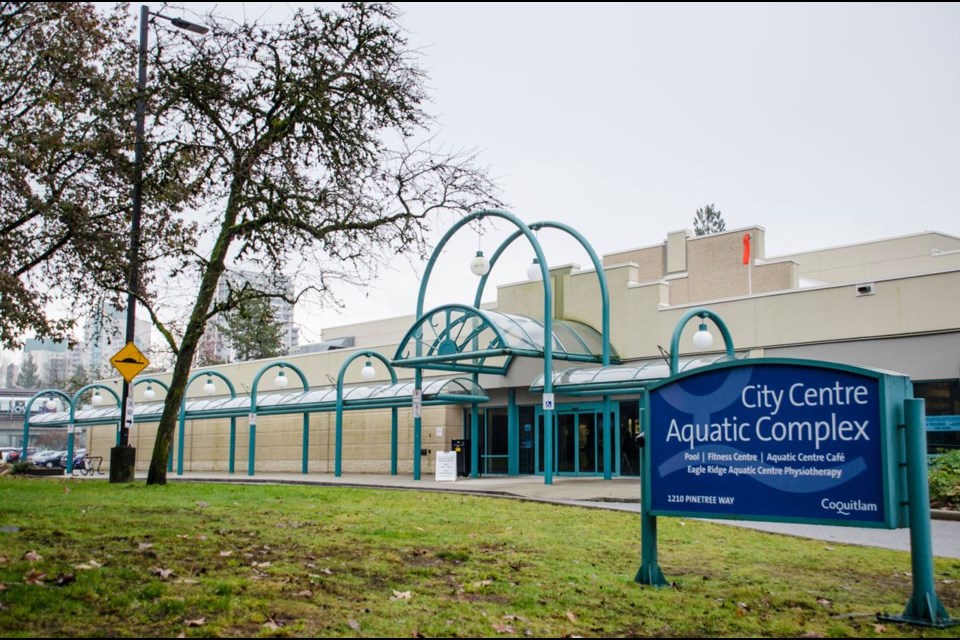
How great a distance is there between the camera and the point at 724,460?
Answer: 788 cm

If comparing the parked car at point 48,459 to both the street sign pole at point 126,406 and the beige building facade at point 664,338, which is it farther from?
the street sign pole at point 126,406

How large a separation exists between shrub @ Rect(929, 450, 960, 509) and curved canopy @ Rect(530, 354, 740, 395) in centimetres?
728

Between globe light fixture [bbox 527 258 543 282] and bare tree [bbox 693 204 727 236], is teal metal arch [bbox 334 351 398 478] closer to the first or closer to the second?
globe light fixture [bbox 527 258 543 282]

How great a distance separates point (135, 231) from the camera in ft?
56.6

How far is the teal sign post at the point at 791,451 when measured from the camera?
6.97 metres

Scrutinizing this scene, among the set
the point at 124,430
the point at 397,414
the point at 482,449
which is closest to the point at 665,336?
the point at 482,449

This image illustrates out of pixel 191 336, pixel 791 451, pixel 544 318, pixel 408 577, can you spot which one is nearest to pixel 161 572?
pixel 408 577

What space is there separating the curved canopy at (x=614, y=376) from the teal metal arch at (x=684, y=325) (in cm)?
50

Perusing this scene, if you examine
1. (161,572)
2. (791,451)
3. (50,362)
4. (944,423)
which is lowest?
(161,572)

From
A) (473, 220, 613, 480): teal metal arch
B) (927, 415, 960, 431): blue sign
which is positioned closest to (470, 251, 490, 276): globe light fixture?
(473, 220, 613, 480): teal metal arch

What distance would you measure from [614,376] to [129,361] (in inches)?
523

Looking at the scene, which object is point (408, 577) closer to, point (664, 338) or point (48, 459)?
point (664, 338)

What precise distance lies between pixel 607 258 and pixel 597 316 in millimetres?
9445

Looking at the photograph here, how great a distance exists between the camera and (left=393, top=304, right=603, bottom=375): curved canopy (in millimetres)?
26188
